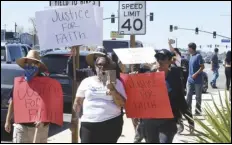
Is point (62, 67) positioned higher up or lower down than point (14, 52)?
lower down

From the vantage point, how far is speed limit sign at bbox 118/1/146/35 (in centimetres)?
828

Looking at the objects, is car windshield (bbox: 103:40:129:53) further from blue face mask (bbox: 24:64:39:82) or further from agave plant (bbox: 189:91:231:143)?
agave plant (bbox: 189:91:231:143)

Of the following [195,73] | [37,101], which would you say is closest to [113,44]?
[195,73]

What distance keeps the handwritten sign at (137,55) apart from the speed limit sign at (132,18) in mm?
2157

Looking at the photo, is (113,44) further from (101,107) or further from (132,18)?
(101,107)

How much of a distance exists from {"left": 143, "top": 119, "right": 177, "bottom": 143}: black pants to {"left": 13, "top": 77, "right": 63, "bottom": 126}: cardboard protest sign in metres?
1.03

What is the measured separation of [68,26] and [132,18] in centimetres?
310

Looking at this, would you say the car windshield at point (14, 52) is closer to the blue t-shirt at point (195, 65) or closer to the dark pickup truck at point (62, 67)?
the dark pickup truck at point (62, 67)

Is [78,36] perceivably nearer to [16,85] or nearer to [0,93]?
[16,85]

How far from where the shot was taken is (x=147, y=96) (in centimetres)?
555

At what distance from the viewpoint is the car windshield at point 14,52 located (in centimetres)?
1460

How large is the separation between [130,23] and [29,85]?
3358 millimetres

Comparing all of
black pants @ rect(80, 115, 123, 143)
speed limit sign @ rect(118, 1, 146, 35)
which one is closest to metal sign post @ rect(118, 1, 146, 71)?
speed limit sign @ rect(118, 1, 146, 35)

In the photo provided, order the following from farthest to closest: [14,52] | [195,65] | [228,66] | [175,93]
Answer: [228,66]
[14,52]
[195,65]
[175,93]
